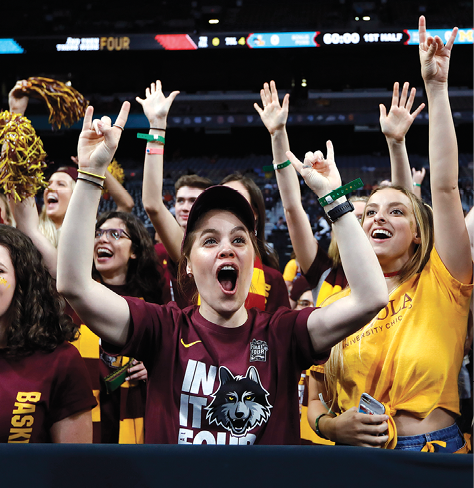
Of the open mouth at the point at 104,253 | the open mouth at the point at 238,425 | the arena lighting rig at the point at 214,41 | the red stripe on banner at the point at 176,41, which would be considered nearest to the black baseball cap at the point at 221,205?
the open mouth at the point at 238,425

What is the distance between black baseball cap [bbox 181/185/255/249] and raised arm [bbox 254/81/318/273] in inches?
20.5

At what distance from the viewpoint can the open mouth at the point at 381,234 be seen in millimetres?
1831

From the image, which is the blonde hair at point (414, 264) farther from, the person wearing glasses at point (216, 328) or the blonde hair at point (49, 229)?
the blonde hair at point (49, 229)

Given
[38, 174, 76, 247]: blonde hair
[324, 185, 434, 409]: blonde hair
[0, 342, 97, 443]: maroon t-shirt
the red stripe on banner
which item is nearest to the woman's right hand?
[324, 185, 434, 409]: blonde hair

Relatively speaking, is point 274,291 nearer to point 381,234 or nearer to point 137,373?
point 381,234

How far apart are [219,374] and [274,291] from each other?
937 mm

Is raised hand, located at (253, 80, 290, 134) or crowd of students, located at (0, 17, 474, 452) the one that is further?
raised hand, located at (253, 80, 290, 134)

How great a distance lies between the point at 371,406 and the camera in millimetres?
1439

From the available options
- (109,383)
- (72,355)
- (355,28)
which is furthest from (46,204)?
(355,28)

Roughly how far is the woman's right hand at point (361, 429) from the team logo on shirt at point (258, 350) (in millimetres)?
342

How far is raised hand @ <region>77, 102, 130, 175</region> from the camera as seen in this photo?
1.32m

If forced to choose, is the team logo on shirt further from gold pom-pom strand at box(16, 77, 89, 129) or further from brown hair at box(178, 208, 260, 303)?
gold pom-pom strand at box(16, 77, 89, 129)

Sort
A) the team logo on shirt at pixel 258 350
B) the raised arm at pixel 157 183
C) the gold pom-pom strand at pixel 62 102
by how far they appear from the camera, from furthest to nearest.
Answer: the gold pom-pom strand at pixel 62 102, the raised arm at pixel 157 183, the team logo on shirt at pixel 258 350

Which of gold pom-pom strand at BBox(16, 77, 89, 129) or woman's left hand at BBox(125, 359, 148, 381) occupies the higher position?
gold pom-pom strand at BBox(16, 77, 89, 129)
